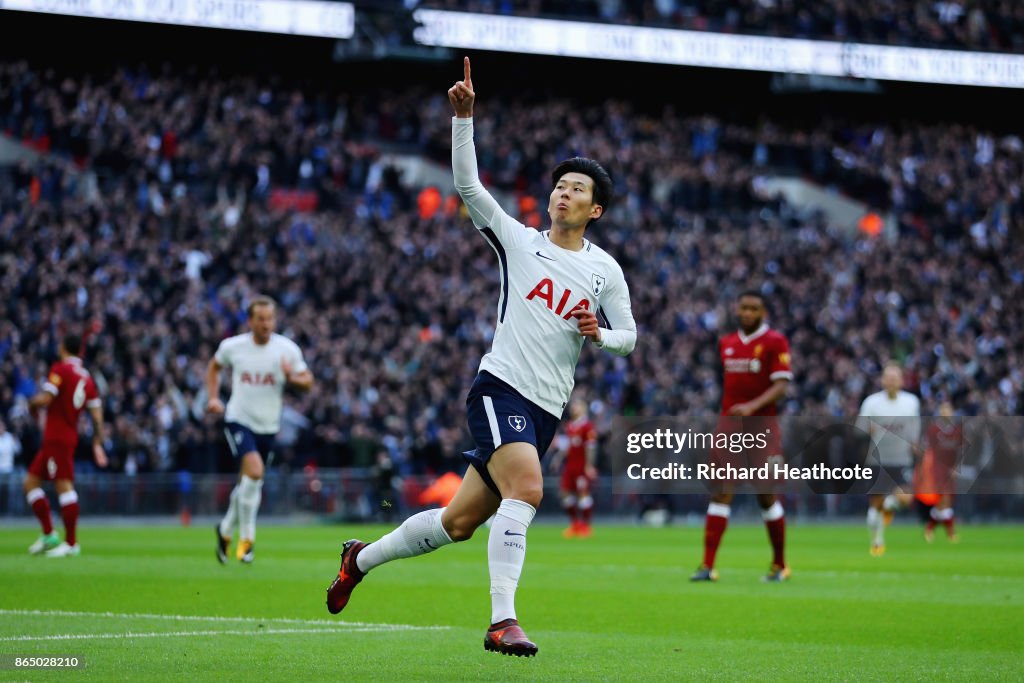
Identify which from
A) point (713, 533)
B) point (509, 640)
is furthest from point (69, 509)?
point (509, 640)

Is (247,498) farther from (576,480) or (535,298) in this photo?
(576,480)

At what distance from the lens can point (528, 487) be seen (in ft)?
25.2

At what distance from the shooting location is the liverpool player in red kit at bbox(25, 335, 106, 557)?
660 inches

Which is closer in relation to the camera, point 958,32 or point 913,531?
point 913,531

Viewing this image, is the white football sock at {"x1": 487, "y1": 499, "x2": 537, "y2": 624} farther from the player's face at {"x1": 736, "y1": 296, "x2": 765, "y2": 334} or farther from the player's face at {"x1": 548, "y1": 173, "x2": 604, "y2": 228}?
the player's face at {"x1": 736, "y1": 296, "x2": 765, "y2": 334}

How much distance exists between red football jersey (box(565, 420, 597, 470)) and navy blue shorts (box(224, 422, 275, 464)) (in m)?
11.6

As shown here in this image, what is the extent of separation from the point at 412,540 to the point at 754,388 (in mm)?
7009

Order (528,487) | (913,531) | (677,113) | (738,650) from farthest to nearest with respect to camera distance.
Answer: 1. (677,113)
2. (913,531)
3. (738,650)
4. (528,487)

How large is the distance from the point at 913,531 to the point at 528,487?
78.3 feet

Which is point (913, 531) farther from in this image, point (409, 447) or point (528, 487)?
point (528, 487)

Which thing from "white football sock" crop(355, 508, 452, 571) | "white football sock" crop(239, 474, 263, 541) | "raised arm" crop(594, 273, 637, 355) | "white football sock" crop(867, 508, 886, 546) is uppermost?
"raised arm" crop(594, 273, 637, 355)

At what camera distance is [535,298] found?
26.4 feet

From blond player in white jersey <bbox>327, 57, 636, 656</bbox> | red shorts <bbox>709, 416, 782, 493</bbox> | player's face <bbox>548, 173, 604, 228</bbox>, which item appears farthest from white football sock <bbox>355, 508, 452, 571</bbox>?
red shorts <bbox>709, 416, 782, 493</bbox>

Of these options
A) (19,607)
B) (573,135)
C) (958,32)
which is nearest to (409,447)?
(573,135)
